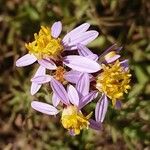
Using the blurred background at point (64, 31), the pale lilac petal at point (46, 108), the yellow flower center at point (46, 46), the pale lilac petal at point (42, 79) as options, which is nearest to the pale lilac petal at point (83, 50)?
the yellow flower center at point (46, 46)

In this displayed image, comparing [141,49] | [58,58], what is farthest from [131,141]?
[58,58]

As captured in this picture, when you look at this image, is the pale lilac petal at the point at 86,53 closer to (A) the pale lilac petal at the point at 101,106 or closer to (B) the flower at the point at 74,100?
(B) the flower at the point at 74,100

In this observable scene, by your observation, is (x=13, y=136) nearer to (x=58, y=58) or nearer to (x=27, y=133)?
(x=27, y=133)

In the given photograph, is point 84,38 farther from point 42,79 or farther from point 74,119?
point 74,119

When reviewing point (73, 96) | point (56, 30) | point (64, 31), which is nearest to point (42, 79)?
point (73, 96)

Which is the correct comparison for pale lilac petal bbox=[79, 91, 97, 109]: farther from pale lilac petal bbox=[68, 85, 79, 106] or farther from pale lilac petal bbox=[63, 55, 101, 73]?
pale lilac petal bbox=[63, 55, 101, 73]

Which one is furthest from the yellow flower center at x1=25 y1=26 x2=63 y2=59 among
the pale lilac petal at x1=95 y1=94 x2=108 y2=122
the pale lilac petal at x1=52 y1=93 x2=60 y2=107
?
the pale lilac petal at x1=95 y1=94 x2=108 y2=122
